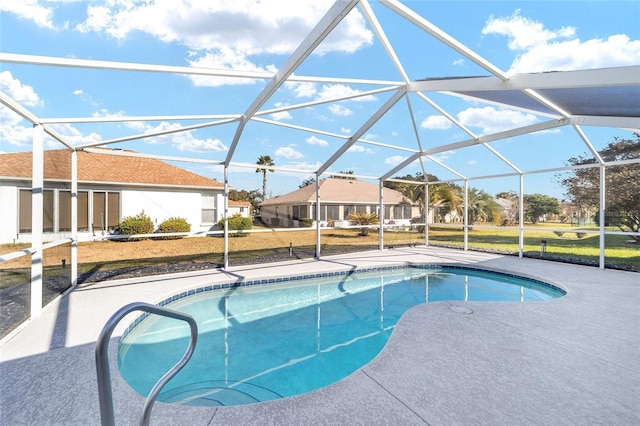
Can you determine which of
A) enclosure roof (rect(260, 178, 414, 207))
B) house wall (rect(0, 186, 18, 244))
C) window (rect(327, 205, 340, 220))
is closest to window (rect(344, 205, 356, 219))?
enclosure roof (rect(260, 178, 414, 207))

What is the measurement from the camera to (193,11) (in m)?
6.16

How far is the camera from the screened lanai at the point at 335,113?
4238mm

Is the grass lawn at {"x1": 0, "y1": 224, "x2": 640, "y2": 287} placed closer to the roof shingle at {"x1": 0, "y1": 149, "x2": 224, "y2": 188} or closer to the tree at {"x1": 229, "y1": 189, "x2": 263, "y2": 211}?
the tree at {"x1": 229, "y1": 189, "x2": 263, "y2": 211}

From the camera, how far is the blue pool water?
3605mm

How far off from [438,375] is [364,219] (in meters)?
10.1

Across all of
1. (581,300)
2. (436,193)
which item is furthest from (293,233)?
(436,193)

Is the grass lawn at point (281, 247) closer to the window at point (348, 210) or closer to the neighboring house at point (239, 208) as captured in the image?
the neighboring house at point (239, 208)

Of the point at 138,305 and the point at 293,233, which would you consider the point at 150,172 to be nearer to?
the point at 293,233

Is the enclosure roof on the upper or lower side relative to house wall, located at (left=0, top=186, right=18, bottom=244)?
upper

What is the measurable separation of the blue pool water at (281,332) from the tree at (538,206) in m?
4.86

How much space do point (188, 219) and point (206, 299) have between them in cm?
A: 308

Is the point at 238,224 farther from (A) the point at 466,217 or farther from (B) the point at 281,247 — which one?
(A) the point at 466,217

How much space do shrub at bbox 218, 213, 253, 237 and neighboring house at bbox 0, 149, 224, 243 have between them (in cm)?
38

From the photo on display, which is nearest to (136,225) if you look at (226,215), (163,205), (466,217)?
(163,205)
